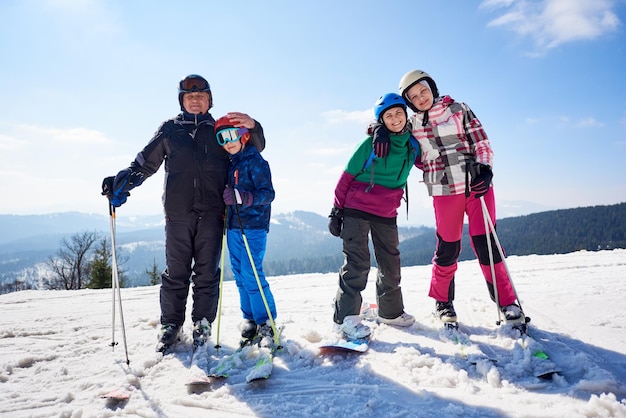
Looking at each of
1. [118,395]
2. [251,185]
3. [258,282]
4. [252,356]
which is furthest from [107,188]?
[252,356]

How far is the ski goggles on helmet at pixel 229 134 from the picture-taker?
367 cm

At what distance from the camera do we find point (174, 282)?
382 centimetres

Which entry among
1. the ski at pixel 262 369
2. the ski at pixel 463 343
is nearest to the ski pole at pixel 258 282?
the ski at pixel 262 369

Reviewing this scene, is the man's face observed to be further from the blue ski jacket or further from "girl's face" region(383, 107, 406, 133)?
"girl's face" region(383, 107, 406, 133)

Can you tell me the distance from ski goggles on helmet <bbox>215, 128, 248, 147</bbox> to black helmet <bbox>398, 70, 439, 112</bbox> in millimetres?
1858

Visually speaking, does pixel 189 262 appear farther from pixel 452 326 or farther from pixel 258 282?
pixel 452 326

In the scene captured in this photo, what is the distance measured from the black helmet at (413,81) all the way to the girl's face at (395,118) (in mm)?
300

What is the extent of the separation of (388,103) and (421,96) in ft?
1.46

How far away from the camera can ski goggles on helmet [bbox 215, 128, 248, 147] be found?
3.67 metres

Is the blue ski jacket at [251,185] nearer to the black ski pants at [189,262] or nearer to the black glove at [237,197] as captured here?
the black glove at [237,197]

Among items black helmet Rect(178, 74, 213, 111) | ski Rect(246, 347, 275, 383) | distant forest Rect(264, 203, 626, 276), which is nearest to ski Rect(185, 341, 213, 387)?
ski Rect(246, 347, 275, 383)

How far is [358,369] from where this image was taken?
117 inches

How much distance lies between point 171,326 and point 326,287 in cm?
368

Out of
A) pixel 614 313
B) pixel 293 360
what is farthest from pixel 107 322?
pixel 614 313
